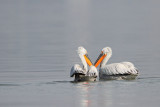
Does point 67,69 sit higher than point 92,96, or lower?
higher

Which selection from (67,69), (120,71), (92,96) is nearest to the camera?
(92,96)

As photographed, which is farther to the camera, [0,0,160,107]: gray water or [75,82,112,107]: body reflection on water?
[0,0,160,107]: gray water

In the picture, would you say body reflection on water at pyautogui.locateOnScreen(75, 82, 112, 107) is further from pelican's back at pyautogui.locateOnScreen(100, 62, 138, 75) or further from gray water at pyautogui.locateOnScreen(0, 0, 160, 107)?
pelican's back at pyautogui.locateOnScreen(100, 62, 138, 75)

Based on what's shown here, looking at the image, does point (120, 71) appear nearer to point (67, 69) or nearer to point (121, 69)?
point (121, 69)

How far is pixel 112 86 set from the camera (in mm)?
13359

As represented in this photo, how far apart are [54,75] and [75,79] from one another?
1.19 metres

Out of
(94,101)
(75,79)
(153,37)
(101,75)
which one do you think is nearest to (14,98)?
(94,101)

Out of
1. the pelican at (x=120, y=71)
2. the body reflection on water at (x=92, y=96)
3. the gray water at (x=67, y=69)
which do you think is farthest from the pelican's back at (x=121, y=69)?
the body reflection on water at (x=92, y=96)

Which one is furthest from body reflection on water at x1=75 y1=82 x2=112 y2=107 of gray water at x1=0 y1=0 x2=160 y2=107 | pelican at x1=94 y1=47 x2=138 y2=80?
pelican at x1=94 y1=47 x2=138 y2=80

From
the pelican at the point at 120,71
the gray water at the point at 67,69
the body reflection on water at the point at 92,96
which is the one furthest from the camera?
the pelican at the point at 120,71

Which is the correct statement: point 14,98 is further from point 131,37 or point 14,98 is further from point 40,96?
point 131,37

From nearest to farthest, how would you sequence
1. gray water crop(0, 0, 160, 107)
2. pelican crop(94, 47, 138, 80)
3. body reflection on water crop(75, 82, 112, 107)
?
body reflection on water crop(75, 82, 112, 107) → gray water crop(0, 0, 160, 107) → pelican crop(94, 47, 138, 80)

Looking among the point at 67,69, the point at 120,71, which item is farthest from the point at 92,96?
the point at 67,69

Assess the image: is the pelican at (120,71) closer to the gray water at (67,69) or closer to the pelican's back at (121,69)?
the pelican's back at (121,69)
